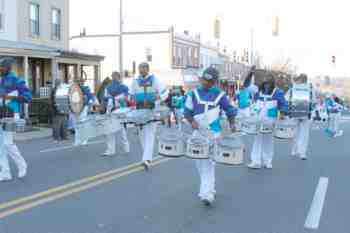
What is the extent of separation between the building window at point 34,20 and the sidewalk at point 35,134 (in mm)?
9434

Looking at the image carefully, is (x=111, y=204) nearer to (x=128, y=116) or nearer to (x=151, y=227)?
(x=151, y=227)

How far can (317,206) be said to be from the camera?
7.92m

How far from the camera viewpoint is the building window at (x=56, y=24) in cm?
3117

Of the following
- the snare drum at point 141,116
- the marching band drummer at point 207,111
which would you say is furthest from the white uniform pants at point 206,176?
the snare drum at point 141,116

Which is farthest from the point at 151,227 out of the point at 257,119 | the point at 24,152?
the point at 24,152

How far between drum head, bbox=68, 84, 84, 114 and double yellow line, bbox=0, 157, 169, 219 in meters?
4.82

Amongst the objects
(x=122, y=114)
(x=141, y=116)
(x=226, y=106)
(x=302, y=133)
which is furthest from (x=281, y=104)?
(x=226, y=106)

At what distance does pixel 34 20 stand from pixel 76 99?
49.7ft

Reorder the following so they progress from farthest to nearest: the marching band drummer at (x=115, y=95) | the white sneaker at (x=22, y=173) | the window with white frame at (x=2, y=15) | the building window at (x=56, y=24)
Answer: the building window at (x=56, y=24) → the window with white frame at (x=2, y=15) → the marching band drummer at (x=115, y=95) → the white sneaker at (x=22, y=173)

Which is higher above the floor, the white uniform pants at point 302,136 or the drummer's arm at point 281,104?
the drummer's arm at point 281,104

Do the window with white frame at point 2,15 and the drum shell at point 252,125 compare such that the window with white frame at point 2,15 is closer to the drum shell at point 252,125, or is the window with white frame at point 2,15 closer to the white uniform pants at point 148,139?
the white uniform pants at point 148,139

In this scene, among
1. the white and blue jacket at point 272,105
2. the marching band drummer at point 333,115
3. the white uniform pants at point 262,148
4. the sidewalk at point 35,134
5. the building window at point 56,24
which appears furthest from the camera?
the building window at point 56,24

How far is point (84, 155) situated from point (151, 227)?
22.2 feet

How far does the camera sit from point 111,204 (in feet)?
25.2
